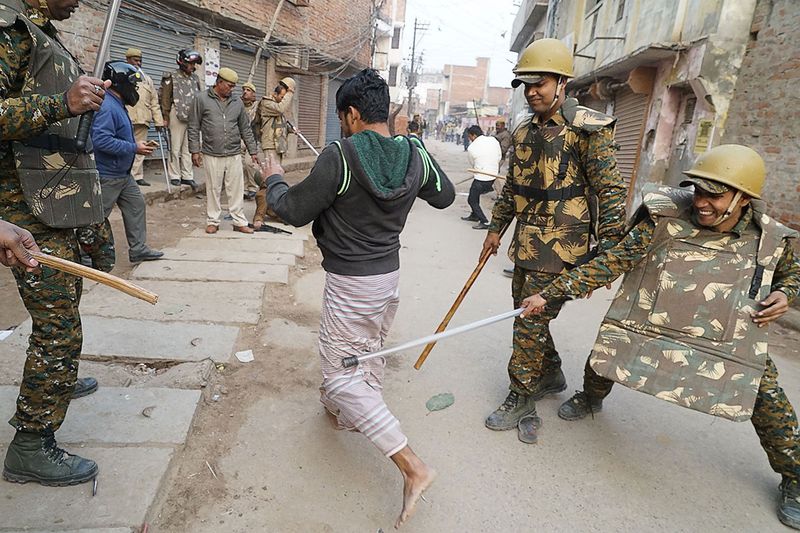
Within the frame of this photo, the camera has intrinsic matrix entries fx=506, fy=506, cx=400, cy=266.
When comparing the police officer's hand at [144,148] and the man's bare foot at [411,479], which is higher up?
the police officer's hand at [144,148]

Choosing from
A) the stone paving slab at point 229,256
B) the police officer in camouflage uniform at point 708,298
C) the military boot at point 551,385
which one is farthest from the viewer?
the stone paving slab at point 229,256

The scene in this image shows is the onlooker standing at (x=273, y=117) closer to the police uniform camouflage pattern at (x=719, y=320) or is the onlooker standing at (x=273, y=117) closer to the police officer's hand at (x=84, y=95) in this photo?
the police officer's hand at (x=84, y=95)

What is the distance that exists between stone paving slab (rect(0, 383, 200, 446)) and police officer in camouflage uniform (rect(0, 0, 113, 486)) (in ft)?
0.93

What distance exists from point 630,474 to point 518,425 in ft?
1.95

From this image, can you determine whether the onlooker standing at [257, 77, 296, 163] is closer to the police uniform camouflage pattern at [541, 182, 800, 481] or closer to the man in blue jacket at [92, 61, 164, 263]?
the man in blue jacket at [92, 61, 164, 263]

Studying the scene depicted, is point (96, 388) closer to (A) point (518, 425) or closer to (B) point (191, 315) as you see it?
(B) point (191, 315)

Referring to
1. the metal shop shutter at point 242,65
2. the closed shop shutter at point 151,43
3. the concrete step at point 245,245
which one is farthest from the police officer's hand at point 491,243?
the metal shop shutter at point 242,65

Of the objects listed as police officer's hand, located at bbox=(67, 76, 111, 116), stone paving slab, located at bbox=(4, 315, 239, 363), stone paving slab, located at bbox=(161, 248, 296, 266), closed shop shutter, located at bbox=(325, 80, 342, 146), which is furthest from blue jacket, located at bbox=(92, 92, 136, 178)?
closed shop shutter, located at bbox=(325, 80, 342, 146)

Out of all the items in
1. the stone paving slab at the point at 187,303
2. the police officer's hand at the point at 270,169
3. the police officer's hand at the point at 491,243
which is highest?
the police officer's hand at the point at 270,169

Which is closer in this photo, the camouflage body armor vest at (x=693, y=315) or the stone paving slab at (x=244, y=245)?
the camouflage body armor vest at (x=693, y=315)

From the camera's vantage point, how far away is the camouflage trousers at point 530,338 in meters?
2.68

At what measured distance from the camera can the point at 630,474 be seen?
2.55 metres

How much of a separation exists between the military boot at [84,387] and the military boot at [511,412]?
2145 millimetres

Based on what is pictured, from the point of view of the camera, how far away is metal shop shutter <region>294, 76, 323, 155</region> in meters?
15.3
